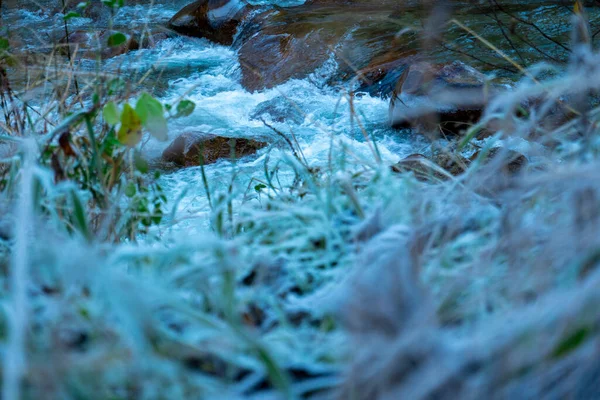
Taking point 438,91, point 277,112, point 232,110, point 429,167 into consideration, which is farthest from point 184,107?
point 232,110

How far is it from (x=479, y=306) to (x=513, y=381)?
169 mm

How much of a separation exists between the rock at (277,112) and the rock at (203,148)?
0.82m

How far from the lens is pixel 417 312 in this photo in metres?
0.71

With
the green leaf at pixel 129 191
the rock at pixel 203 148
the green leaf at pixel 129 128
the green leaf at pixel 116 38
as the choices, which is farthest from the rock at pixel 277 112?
the green leaf at pixel 129 128

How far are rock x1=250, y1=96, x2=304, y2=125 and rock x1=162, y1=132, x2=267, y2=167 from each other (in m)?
0.82

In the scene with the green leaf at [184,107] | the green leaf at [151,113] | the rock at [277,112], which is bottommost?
the rock at [277,112]

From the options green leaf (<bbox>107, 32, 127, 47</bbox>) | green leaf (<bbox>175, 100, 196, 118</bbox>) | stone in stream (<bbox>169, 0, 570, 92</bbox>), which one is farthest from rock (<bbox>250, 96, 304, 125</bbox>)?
green leaf (<bbox>175, 100, 196, 118</bbox>)

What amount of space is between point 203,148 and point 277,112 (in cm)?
129

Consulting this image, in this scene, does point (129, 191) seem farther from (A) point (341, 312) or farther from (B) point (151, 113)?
(A) point (341, 312)

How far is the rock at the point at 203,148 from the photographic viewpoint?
445 centimetres

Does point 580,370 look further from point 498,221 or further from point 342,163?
point 342,163

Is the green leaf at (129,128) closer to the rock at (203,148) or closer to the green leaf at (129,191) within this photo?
the green leaf at (129,191)

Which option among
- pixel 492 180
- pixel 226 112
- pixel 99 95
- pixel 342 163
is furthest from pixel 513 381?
pixel 226 112

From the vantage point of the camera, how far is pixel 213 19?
8039mm
